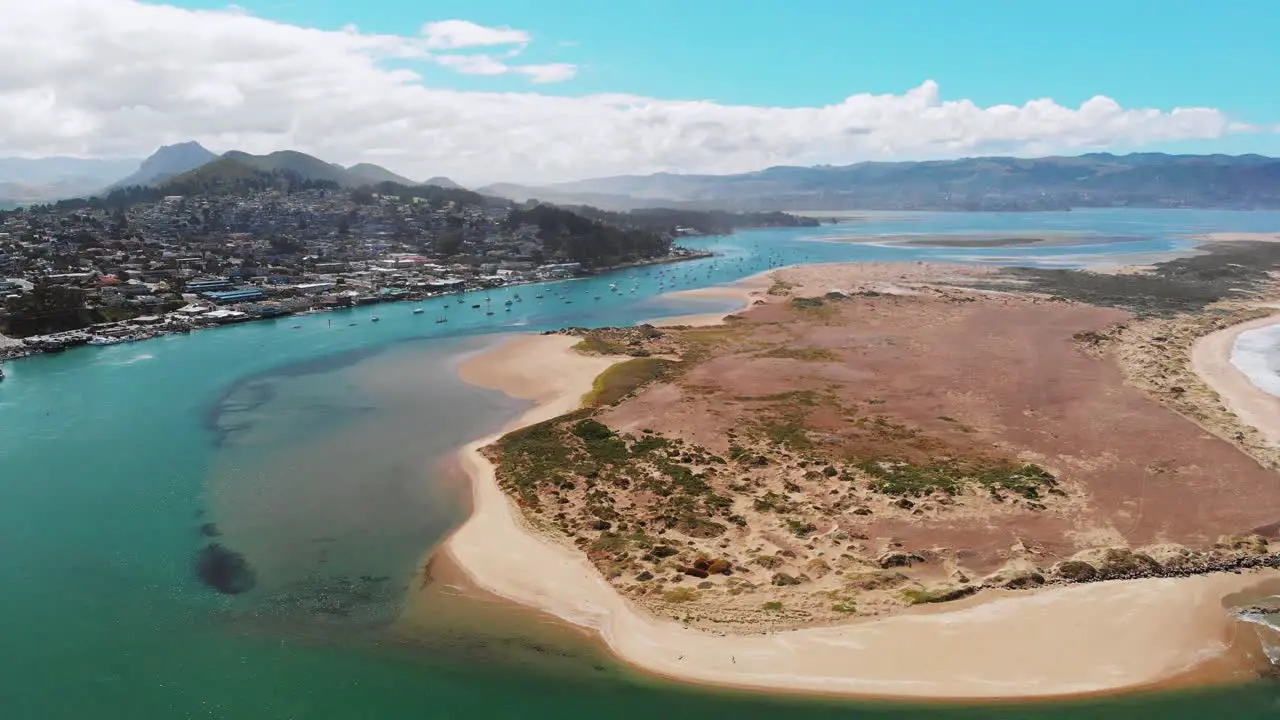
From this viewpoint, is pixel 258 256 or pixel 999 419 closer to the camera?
pixel 999 419

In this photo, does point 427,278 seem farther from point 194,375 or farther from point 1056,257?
point 1056,257

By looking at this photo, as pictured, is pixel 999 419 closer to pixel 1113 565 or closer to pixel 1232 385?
pixel 1113 565

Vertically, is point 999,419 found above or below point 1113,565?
above

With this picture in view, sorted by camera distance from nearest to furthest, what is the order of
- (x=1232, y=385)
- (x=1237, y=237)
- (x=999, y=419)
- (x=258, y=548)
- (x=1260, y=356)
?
(x=258, y=548) → (x=999, y=419) → (x=1232, y=385) → (x=1260, y=356) → (x=1237, y=237)

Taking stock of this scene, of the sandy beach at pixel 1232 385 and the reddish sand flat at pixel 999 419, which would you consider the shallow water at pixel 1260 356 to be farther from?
the reddish sand flat at pixel 999 419

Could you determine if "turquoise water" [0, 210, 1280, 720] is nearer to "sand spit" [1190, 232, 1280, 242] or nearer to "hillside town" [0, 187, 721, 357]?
"hillside town" [0, 187, 721, 357]

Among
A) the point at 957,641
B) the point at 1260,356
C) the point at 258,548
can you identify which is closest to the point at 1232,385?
the point at 1260,356
